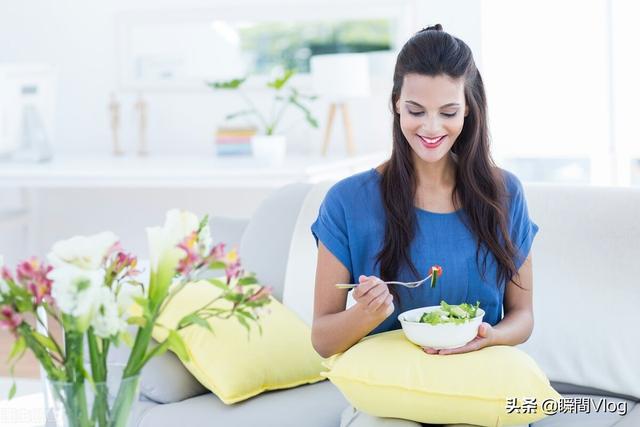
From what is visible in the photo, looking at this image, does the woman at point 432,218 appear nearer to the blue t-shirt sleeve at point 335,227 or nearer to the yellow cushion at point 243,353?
the blue t-shirt sleeve at point 335,227

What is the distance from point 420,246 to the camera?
2045 millimetres

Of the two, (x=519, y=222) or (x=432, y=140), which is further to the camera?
(x=519, y=222)

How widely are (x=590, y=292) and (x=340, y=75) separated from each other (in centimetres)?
229

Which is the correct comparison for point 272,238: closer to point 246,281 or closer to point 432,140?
point 432,140

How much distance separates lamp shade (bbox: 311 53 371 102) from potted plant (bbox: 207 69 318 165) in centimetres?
9

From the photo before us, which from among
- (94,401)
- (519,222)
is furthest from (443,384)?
(94,401)

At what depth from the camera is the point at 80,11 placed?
→ 16.7ft

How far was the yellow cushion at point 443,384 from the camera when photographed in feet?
6.07

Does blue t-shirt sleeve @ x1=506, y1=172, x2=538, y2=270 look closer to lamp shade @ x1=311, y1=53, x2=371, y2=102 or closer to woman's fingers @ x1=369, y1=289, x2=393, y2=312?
woman's fingers @ x1=369, y1=289, x2=393, y2=312

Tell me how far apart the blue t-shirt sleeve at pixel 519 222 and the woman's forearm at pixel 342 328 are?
0.37m

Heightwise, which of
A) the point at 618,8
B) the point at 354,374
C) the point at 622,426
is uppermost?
the point at 618,8

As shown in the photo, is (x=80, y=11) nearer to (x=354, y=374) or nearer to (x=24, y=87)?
(x=24, y=87)

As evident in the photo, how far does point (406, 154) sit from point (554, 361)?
590 millimetres

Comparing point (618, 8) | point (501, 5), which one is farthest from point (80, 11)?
point (618, 8)
